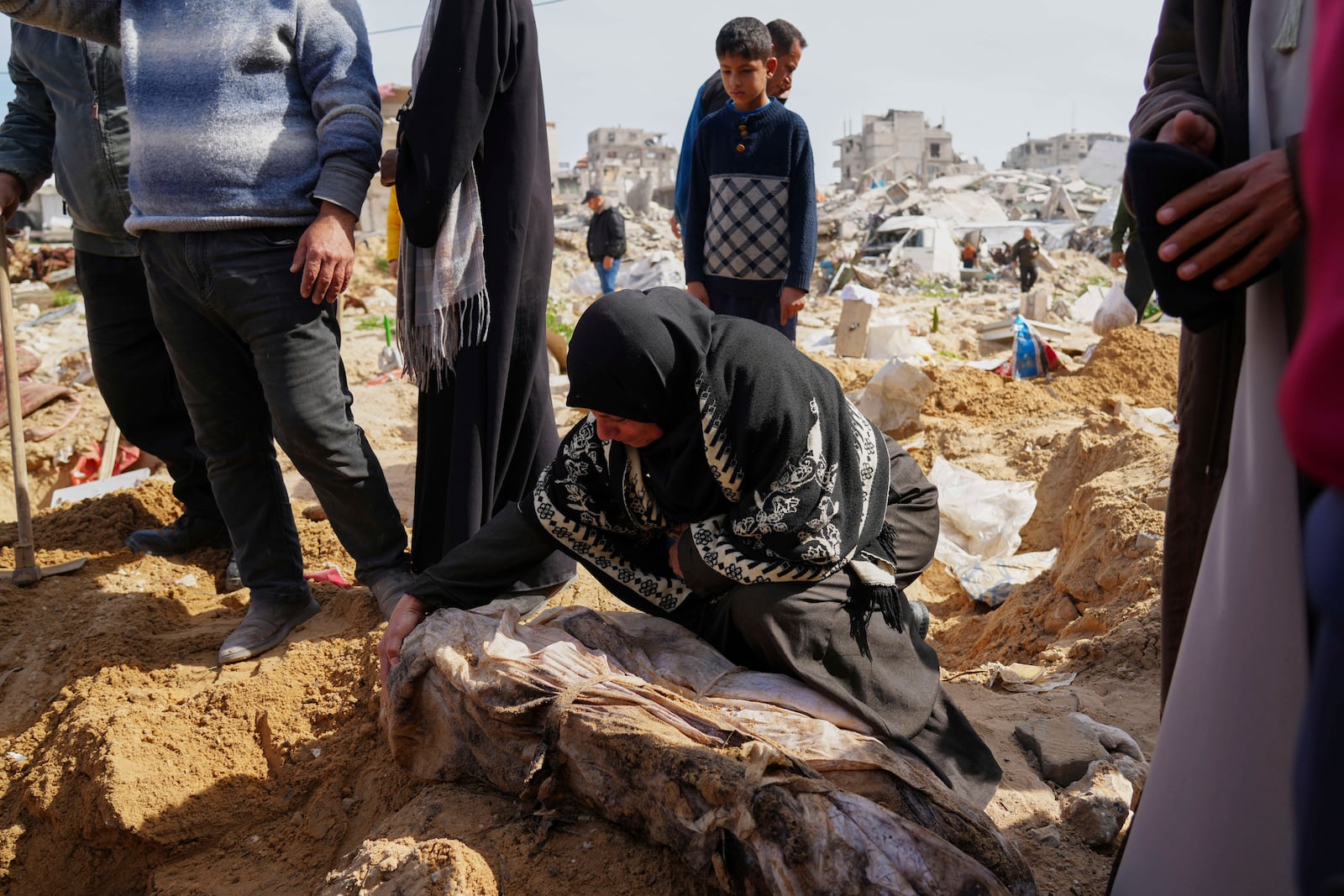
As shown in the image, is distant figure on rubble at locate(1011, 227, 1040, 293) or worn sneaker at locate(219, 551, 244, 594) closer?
worn sneaker at locate(219, 551, 244, 594)

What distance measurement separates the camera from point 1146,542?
3164 millimetres

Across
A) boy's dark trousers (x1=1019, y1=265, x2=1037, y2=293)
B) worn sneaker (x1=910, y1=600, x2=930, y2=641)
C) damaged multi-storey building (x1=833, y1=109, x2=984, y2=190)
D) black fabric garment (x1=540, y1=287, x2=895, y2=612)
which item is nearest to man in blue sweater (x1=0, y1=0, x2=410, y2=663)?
black fabric garment (x1=540, y1=287, x2=895, y2=612)

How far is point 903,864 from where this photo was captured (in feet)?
4.86

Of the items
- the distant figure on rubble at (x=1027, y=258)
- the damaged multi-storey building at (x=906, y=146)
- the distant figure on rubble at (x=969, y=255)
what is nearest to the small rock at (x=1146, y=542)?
the distant figure on rubble at (x=1027, y=258)

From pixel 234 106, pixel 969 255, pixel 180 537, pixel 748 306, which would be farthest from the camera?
pixel 969 255

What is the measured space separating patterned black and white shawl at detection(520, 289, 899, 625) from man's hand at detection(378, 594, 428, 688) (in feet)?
1.20

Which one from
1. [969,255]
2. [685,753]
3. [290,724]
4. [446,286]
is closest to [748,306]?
[446,286]

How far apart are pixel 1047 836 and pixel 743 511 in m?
0.88

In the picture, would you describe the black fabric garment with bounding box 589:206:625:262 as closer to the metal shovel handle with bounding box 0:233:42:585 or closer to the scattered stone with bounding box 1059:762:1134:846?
the metal shovel handle with bounding box 0:233:42:585

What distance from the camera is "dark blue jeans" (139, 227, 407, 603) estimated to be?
249 centimetres

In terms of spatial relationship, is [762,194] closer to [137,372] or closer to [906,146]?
[137,372]

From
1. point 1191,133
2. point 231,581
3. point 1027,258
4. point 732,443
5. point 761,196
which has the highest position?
point 1191,133

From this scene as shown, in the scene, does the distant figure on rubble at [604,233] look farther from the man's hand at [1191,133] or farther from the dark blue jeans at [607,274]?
the man's hand at [1191,133]

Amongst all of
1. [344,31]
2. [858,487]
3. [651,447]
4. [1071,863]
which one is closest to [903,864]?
[1071,863]
